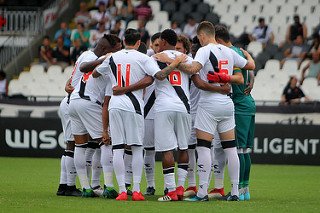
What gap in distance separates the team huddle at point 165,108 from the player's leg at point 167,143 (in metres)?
0.01

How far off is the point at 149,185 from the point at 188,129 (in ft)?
5.16

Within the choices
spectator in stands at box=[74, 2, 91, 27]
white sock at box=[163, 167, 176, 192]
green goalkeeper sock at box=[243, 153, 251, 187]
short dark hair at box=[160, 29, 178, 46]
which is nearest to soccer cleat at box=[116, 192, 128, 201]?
white sock at box=[163, 167, 176, 192]

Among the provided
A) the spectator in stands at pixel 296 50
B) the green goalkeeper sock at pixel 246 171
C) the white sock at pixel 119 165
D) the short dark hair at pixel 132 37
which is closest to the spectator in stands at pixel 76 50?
the spectator in stands at pixel 296 50

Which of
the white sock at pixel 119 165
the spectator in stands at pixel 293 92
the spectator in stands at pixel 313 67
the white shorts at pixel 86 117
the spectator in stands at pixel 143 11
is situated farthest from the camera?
the spectator in stands at pixel 143 11

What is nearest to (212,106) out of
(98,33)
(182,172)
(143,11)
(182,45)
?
(182,172)

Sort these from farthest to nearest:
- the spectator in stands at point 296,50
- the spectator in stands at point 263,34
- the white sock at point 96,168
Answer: the spectator in stands at point 263,34
the spectator in stands at point 296,50
the white sock at point 96,168

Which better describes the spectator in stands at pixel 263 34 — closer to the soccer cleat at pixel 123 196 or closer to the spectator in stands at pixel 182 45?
the spectator in stands at pixel 182 45

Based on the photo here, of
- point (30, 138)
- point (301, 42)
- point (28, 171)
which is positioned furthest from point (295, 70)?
point (28, 171)

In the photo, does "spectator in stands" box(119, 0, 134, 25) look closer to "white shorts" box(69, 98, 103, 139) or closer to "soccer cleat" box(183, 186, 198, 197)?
"soccer cleat" box(183, 186, 198, 197)

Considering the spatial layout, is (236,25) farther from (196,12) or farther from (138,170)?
(138,170)

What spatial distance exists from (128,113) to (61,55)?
15.5 metres

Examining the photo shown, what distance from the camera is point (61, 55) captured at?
29594 mm

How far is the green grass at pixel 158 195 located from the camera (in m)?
13.4

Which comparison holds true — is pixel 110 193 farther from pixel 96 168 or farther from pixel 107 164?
pixel 96 168
